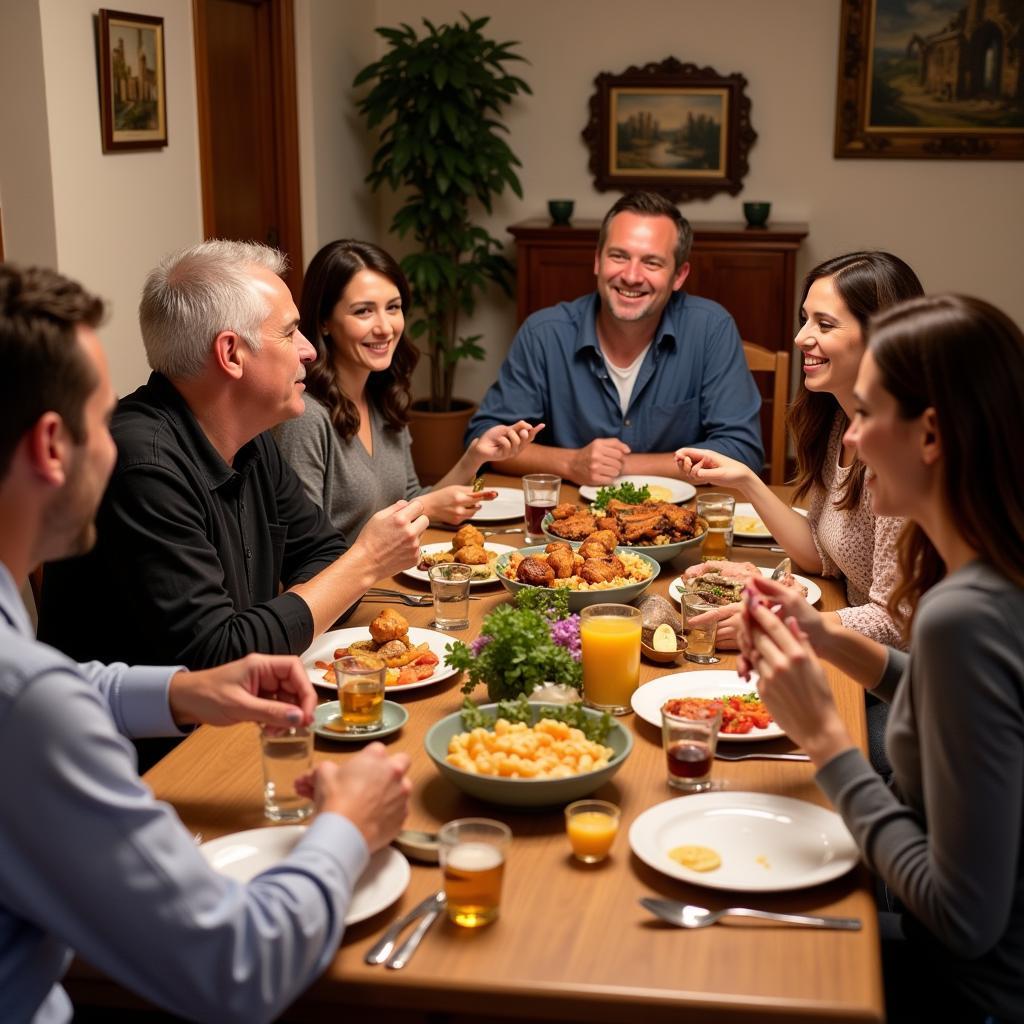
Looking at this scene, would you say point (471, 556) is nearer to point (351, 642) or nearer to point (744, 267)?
point (351, 642)

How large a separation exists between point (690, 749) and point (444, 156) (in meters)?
4.55

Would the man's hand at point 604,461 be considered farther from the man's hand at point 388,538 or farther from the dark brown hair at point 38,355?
the dark brown hair at point 38,355

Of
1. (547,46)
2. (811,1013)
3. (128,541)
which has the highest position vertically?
(547,46)

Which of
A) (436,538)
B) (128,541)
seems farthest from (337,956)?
(436,538)

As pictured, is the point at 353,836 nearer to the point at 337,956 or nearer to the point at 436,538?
the point at 337,956

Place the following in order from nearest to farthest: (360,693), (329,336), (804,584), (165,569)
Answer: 1. (360,693)
2. (165,569)
3. (804,584)
4. (329,336)

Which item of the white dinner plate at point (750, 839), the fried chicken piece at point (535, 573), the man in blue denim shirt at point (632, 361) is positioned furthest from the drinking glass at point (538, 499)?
the white dinner plate at point (750, 839)

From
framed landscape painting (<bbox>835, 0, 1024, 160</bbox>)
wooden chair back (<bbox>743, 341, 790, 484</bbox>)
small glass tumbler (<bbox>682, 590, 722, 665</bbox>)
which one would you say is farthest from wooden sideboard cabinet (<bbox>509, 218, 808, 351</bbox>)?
small glass tumbler (<bbox>682, 590, 722, 665</bbox>)

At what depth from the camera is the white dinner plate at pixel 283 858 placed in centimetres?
135

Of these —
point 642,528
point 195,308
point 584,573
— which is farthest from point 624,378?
point 195,308

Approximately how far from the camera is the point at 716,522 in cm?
261

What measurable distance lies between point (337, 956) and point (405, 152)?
488 centimetres

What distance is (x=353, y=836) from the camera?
1341mm

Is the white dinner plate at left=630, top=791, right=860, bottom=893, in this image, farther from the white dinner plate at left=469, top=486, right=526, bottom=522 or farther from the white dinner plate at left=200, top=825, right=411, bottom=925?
the white dinner plate at left=469, top=486, right=526, bottom=522
